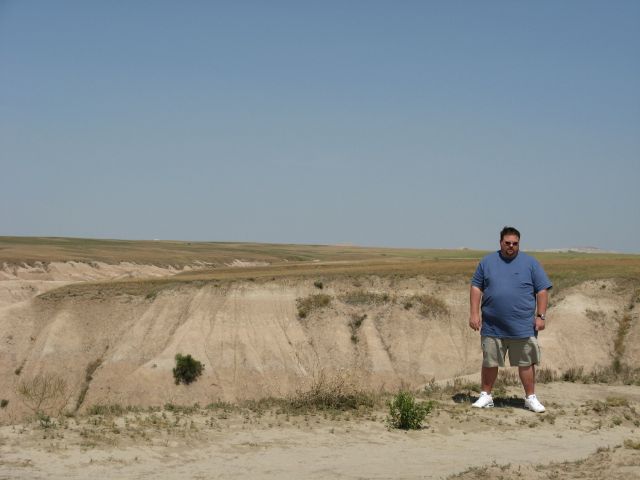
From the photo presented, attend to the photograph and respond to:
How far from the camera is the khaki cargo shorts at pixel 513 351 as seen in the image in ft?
43.4

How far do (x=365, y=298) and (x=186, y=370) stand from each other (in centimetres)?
1357

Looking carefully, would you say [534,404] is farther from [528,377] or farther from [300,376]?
[300,376]

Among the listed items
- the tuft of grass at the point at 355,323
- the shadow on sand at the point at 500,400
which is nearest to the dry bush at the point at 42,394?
the shadow on sand at the point at 500,400

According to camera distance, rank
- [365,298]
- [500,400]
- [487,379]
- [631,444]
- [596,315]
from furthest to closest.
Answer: [365,298] < [596,315] < [500,400] < [487,379] < [631,444]

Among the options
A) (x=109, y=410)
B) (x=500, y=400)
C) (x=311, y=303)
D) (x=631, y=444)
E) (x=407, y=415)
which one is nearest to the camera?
(x=631, y=444)

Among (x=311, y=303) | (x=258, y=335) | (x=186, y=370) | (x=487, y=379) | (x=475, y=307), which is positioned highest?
(x=475, y=307)

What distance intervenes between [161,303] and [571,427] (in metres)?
44.2

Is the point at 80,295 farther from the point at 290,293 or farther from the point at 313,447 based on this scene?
the point at 313,447

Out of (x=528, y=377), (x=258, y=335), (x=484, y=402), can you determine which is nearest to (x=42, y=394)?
(x=484, y=402)

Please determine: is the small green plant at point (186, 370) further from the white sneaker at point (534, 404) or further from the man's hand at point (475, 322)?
the man's hand at point (475, 322)

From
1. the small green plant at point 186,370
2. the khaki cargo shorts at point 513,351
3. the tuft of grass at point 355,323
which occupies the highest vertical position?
the khaki cargo shorts at point 513,351

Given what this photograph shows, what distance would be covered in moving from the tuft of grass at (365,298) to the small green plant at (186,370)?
1165 centimetres

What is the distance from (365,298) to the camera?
5125cm

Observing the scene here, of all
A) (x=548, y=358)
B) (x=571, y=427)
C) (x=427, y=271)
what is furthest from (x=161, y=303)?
(x=571, y=427)
